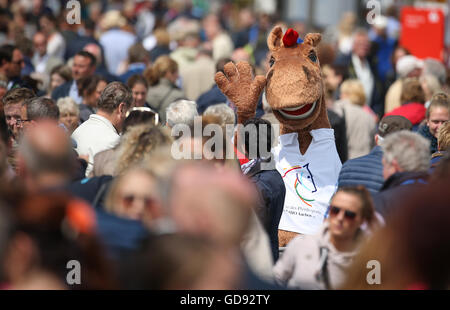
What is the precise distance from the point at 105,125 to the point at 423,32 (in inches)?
278

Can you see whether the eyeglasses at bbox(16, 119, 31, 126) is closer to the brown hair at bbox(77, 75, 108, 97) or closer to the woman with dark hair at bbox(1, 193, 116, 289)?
the brown hair at bbox(77, 75, 108, 97)

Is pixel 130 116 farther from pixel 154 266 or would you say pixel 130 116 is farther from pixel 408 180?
pixel 154 266

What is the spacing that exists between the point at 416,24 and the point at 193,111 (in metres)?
6.58

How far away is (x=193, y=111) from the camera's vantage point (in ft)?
19.0

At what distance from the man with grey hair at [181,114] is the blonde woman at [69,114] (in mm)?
1066

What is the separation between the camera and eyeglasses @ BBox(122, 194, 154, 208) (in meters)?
3.39

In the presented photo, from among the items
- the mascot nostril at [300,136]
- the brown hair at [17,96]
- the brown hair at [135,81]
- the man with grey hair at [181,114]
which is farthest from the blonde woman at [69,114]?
the mascot nostril at [300,136]

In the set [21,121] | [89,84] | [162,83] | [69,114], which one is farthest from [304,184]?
[162,83]

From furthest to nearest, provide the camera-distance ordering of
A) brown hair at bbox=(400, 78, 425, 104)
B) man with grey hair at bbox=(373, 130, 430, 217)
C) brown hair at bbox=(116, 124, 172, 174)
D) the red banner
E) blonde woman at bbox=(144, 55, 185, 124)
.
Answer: the red banner
blonde woman at bbox=(144, 55, 185, 124)
brown hair at bbox=(400, 78, 425, 104)
brown hair at bbox=(116, 124, 172, 174)
man with grey hair at bbox=(373, 130, 430, 217)

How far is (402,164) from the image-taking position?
411 cm

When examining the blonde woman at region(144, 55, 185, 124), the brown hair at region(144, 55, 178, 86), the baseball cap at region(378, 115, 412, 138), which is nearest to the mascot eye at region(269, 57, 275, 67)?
the baseball cap at region(378, 115, 412, 138)
